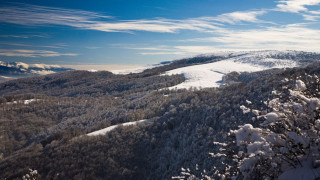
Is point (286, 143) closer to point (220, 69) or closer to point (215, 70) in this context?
point (215, 70)

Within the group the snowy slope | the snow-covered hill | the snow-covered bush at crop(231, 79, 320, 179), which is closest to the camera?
the snow-covered bush at crop(231, 79, 320, 179)

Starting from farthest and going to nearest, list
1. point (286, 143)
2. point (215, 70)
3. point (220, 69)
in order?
point (220, 69), point (215, 70), point (286, 143)

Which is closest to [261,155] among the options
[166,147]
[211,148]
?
[211,148]

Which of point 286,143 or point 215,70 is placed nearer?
point 286,143

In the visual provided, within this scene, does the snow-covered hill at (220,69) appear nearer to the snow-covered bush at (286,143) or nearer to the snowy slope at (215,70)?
the snowy slope at (215,70)

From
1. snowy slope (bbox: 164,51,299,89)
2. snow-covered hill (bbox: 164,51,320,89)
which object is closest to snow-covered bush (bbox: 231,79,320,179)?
snowy slope (bbox: 164,51,299,89)

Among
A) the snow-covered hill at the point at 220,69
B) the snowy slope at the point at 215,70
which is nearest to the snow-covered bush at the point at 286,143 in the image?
the snowy slope at the point at 215,70

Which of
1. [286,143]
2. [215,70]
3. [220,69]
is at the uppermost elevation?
[286,143]

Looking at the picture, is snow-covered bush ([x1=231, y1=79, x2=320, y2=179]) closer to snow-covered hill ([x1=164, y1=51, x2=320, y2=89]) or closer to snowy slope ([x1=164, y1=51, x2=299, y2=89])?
snowy slope ([x1=164, y1=51, x2=299, y2=89])

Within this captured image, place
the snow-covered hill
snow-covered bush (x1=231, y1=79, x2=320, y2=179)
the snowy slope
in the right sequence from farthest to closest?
1. the snow-covered hill
2. the snowy slope
3. snow-covered bush (x1=231, y1=79, x2=320, y2=179)

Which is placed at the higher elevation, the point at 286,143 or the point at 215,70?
the point at 286,143

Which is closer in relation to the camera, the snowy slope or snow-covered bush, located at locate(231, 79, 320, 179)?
snow-covered bush, located at locate(231, 79, 320, 179)

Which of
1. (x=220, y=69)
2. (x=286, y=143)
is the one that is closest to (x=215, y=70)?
(x=220, y=69)
